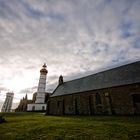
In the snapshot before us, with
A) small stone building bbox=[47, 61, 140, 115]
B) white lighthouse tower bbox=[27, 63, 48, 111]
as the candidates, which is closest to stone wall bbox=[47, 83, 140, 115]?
small stone building bbox=[47, 61, 140, 115]

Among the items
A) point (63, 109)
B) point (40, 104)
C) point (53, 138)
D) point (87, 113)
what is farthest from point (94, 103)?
point (40, 104)

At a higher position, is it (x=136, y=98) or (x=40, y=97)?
(x=40, y=97)

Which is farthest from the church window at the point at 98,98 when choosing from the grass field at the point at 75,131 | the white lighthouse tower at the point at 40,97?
the white lighthouse tower at the point at 40,97

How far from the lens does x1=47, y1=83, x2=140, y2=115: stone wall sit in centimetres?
2048

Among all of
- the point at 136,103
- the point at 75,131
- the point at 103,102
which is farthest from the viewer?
the point at 103,102

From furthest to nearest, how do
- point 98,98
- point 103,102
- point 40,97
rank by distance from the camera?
point 40,97 → point 98,98 → point 103,102

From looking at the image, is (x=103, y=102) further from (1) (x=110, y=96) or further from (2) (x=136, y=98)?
(2) (x=136, y=98)

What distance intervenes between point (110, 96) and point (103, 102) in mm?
2032

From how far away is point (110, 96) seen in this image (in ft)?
76.3

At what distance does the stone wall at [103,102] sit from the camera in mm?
20484

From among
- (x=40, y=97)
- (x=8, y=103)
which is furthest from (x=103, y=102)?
(x=8, y=103)

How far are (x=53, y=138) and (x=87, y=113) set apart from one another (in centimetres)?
2091

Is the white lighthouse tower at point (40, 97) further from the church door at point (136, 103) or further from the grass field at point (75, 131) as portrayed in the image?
the grass field at point (75, 131)

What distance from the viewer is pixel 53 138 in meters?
7.10
